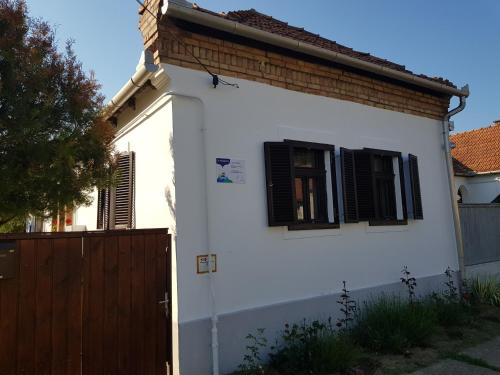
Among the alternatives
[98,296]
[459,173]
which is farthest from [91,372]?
[459,173]

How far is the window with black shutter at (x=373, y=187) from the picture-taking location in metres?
6.53

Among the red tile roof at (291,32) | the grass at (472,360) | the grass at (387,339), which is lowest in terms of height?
the grass at (472,360)

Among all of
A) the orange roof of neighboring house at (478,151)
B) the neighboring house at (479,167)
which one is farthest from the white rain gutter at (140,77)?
the orange roof of neighboring house at (478,151)

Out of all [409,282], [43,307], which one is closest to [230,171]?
[43,307]

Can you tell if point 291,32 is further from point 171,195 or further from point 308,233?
point 171,195

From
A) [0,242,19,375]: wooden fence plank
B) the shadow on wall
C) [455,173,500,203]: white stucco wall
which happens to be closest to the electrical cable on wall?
the shadow on wall

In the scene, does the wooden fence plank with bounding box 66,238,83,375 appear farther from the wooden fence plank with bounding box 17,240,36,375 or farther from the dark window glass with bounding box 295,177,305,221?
the dark window glass with bounding box 295,177,305,221

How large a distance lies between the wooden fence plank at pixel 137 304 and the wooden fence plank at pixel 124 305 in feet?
0.16

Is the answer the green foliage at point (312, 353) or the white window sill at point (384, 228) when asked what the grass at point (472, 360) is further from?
the white window sill at point (384, 228)

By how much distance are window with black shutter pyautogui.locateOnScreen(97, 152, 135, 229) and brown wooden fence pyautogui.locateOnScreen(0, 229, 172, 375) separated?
4.81ft

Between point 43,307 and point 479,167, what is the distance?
19.3 metres

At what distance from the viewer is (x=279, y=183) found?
18.6 ft

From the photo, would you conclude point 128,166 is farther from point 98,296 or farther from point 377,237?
point 377,237

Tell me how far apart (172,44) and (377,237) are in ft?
14.8
